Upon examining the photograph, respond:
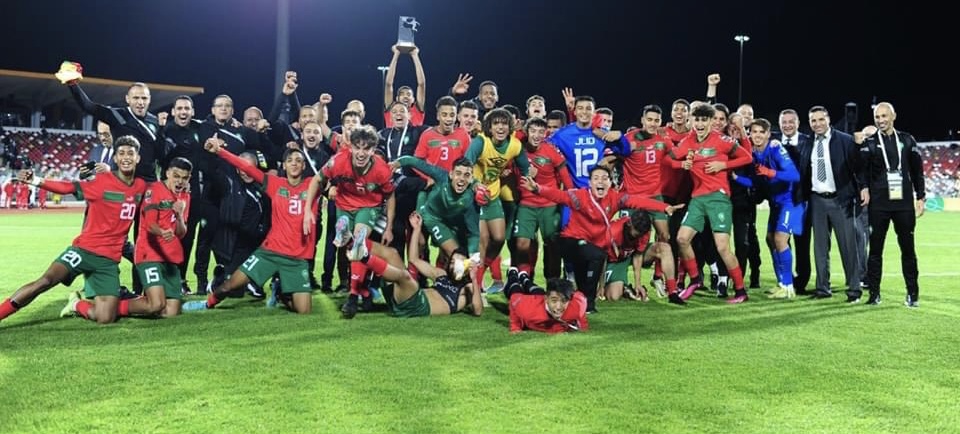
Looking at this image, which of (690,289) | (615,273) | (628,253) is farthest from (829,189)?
(615,273)

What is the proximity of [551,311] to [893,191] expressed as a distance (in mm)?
3976

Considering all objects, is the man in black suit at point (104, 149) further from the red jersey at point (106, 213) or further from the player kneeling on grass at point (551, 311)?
the player kneeling on grass at point (551, 311)

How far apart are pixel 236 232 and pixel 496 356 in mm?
4339

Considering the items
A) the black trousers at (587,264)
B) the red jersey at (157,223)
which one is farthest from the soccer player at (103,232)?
Result: the black trousers at (587,264)

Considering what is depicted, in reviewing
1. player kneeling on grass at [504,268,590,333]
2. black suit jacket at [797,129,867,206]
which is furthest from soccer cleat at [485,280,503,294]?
black suit jacket at [797,129,867,206]

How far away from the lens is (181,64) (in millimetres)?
57938

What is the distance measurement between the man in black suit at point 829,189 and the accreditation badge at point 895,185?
0.54 meters

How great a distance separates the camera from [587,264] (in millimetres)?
7023

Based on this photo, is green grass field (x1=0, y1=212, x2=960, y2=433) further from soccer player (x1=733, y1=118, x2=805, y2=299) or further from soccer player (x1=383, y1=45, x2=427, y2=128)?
soccer player (x1=383, y1=45, x2=427, y2=128)

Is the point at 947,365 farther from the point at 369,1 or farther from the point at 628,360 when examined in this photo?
the point at 369,1

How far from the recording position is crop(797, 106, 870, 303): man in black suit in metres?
8.18

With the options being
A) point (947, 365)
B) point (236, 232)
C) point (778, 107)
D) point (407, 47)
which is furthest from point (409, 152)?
point (778, 107)

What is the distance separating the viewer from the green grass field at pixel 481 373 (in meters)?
3.68

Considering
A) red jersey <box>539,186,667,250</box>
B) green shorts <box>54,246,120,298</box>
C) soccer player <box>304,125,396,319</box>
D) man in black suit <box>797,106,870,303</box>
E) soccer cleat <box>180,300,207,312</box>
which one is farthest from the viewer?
man in black suit <box>797,106,870,303</box>
